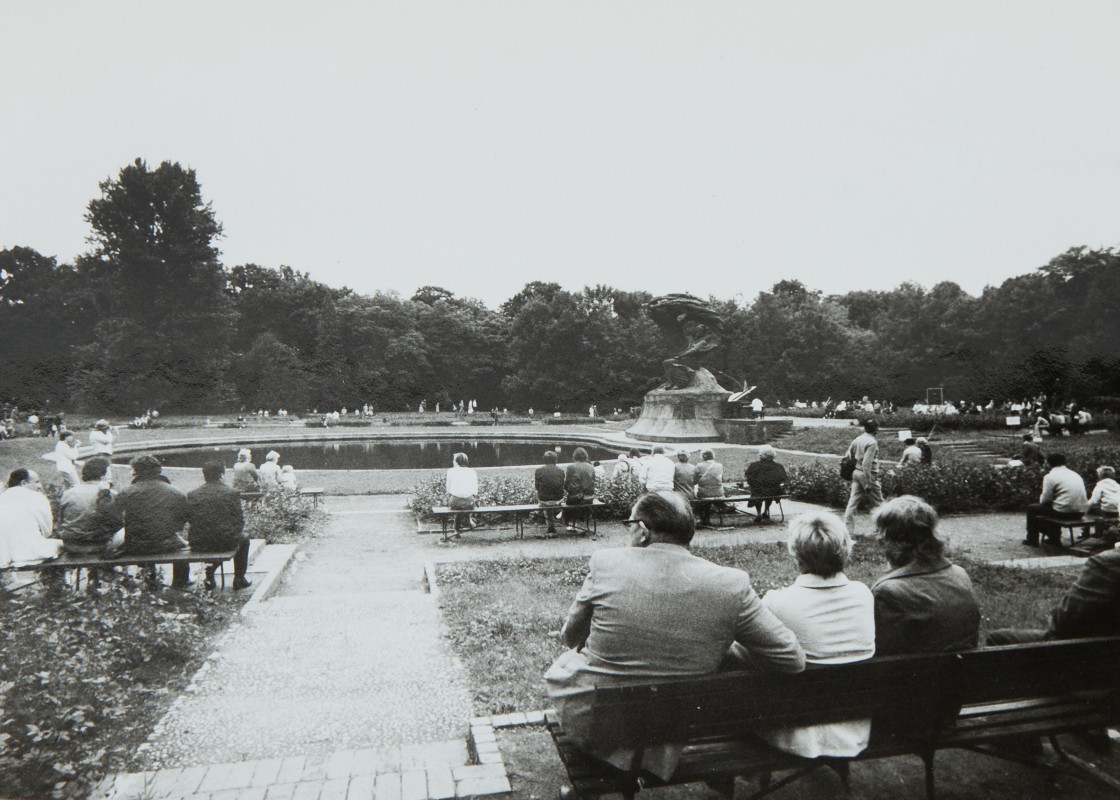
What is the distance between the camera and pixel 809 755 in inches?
115

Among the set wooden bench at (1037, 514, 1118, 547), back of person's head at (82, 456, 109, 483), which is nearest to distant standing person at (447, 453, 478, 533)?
back of person's head at (82, 456, 109, 483)

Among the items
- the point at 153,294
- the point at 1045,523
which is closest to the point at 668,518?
the point at 1045,523

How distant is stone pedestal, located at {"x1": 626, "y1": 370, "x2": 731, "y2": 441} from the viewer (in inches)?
1090

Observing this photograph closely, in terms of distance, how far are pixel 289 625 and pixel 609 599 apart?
444 centimetres

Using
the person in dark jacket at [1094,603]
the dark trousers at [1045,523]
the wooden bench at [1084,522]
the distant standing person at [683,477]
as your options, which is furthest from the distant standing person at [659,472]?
the person in dark jacket at [1094,603]

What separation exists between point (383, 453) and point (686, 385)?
1214 centimetres

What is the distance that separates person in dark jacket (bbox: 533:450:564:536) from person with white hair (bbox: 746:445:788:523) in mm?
3205

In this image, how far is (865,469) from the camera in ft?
33.2

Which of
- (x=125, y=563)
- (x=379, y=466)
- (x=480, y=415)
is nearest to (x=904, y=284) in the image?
(x=480, y=415)

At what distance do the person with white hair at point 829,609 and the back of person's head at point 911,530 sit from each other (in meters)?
0.38

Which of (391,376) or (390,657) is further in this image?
(391,376)

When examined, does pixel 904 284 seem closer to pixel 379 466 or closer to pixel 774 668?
pixel 379 466

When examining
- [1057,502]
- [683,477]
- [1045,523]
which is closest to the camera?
[1057,502]

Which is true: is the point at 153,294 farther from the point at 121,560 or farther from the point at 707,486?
the point at 121,560
